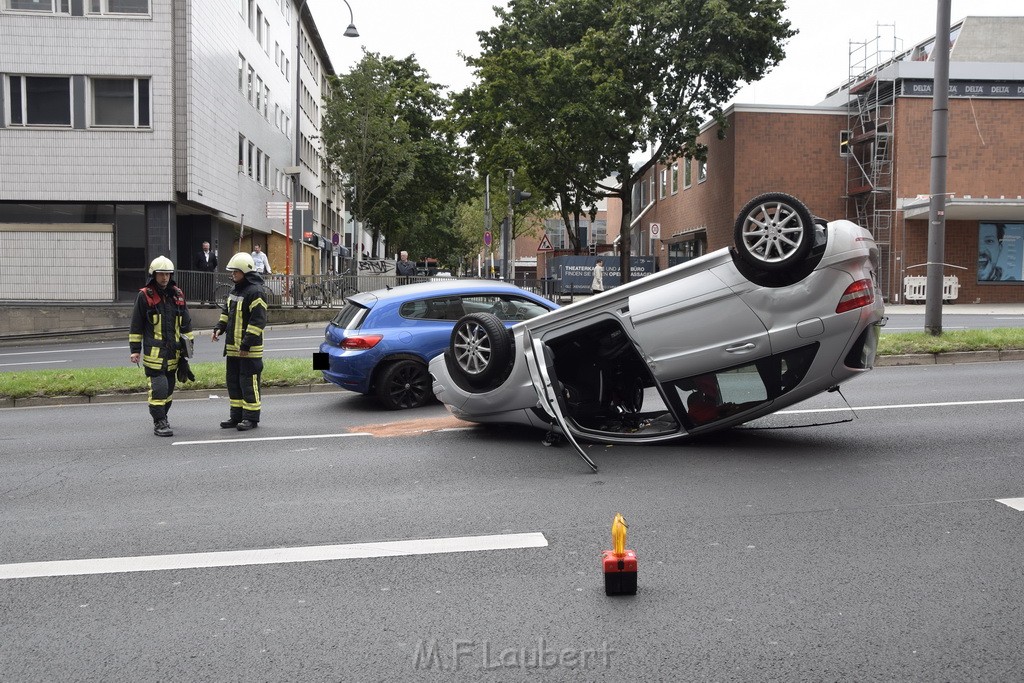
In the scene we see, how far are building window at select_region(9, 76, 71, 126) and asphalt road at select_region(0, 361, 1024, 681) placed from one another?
21346 millimetres

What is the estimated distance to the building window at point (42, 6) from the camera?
2655 centimetres

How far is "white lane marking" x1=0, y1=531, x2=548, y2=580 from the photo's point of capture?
480cm

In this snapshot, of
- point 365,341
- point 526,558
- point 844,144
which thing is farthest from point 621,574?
point 844,144

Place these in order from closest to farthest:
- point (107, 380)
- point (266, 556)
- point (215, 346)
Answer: point (266, 556) → point (107, 380) → point (215, 346)

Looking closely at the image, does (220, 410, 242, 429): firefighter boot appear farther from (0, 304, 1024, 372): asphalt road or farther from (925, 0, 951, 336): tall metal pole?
(925, 0, 951, 336): tall metal pole

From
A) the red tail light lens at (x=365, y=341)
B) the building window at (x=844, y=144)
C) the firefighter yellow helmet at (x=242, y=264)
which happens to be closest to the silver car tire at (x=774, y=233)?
the firefighter yellow helmet at (x=242, y=264)

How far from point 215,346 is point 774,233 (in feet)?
53.4

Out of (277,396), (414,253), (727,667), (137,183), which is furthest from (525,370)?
(414,253)

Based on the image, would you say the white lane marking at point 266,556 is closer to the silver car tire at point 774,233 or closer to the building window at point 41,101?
the silver car tire at point 774,233

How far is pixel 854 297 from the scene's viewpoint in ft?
22.5

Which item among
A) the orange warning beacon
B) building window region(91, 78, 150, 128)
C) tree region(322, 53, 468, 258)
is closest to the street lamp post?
tree region(322, 53, 468, 258)

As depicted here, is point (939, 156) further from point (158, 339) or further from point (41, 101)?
point (41, 101)

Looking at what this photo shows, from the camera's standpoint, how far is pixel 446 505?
5992mm

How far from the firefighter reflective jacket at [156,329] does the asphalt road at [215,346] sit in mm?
7807
